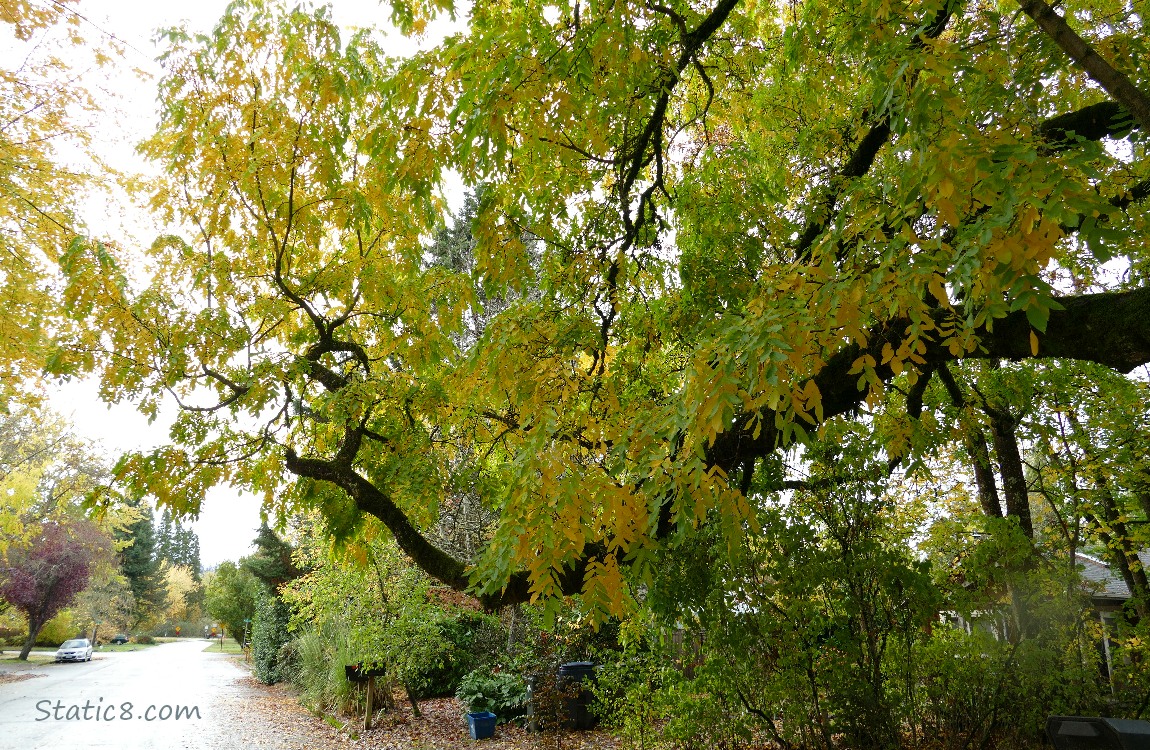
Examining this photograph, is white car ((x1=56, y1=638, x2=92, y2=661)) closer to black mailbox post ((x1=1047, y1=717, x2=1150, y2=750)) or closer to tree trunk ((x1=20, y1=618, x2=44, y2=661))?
tree trunk ((x1=20, y1=618, x2=44, y2=661))

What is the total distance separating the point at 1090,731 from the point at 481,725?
7.69 meters

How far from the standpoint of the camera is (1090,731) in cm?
301

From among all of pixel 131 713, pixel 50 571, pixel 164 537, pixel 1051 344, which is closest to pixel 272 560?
pixel 131 713

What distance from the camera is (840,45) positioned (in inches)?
146

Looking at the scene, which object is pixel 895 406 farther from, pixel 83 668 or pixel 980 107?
pixel 83 668

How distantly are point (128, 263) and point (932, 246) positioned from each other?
8.38 metres

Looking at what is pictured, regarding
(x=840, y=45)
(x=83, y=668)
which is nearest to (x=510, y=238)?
(x=840, y=45)

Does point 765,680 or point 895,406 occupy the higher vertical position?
point 895,406

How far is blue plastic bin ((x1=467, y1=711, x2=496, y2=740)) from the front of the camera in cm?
876

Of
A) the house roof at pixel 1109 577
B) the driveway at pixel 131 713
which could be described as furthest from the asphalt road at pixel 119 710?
the house roof at pixel 1109 577

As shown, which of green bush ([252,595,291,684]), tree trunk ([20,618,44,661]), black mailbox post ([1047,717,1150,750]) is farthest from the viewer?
tree trunk ([20,618,44,661])

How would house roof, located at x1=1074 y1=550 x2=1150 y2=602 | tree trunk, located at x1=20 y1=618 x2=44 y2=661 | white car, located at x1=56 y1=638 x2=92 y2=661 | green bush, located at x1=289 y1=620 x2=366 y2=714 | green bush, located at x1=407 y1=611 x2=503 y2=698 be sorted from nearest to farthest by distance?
house roof, located at x1=1074 y1=550 x2=1150 y2=602, green bush, located at x1=289 y1=620 x2=366 y2=714, green bush, located at x1=407 y1=611 x2=503 y2=698, white car, located at x1=56 y1=638 x2=92 y2=661, tree trunk, located at x1=20 y1=618 x2=44 y2=661

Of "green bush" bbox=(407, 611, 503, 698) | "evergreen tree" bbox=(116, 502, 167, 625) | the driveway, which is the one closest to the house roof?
"green bush" bbox=(407, 611, 503, 698)

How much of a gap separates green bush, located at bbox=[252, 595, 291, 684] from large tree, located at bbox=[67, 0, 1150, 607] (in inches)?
559
